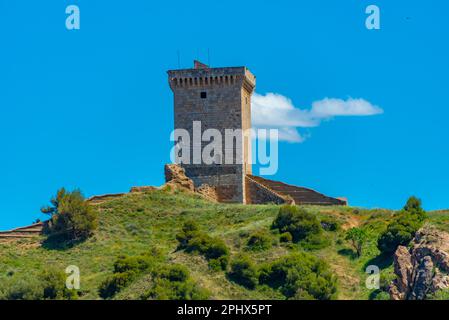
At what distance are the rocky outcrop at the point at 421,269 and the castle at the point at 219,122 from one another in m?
18.8

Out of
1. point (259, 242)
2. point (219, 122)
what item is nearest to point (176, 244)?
point (259, 242)

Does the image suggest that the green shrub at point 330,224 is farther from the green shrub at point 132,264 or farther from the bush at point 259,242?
the green shrub at point 132,264

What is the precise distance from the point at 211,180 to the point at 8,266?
17.0m

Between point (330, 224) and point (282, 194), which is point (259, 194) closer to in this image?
point (282, 194)

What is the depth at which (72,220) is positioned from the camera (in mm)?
64125

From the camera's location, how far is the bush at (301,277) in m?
52.0

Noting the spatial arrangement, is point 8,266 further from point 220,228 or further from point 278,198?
point 278,198

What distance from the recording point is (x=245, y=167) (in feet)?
242

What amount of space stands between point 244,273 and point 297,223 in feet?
22.0

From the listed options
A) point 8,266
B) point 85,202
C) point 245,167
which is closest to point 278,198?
point 245,167

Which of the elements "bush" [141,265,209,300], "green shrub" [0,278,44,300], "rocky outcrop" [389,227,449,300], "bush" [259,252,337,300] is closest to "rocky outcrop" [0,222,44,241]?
"green shrub" [0,278,44,300]

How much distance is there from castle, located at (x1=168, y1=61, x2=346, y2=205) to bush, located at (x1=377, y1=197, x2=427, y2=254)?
14.4 meters

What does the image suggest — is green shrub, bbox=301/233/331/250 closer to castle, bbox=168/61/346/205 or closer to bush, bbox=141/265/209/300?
bush, bbox=141/265/209/300

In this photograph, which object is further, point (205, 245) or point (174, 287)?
point (205, 245)
